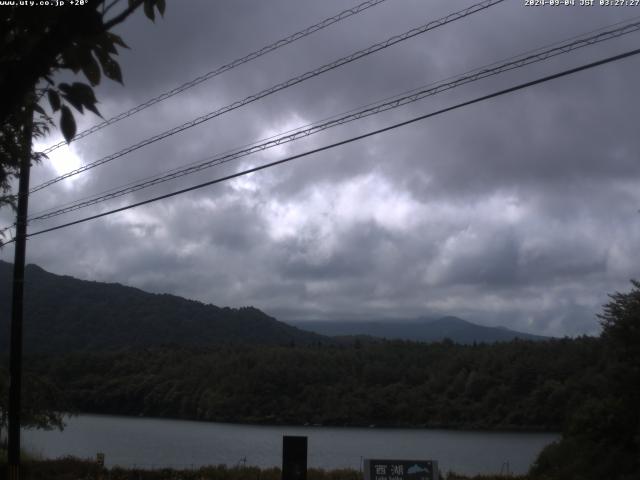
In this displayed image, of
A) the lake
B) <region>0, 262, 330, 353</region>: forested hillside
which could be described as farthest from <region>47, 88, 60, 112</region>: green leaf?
<region>0, 262, 330, 353</region>: forested hillside

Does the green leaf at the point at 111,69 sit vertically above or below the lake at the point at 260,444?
above

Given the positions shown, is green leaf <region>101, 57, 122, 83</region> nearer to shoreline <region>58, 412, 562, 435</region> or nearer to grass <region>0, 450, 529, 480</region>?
grass <region>0, 450, 529, 480</region>

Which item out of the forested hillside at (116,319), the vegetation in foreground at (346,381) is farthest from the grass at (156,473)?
the forested hillside at (116,319)

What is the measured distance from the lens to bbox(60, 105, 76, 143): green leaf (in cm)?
391

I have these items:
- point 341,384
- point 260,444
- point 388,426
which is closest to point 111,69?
point 260,444

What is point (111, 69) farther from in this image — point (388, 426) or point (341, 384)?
point (341, 384)

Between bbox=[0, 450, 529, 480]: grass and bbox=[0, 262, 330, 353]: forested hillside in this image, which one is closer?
bbox=[0, 450, 529, 480]: grass

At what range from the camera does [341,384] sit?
196 ft

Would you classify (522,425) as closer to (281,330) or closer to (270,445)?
(270,445)

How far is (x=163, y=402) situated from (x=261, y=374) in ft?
25.9

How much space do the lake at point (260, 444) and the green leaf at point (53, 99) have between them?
25.0 meters

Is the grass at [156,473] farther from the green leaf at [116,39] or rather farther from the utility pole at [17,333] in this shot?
the green leaf at [116,39]

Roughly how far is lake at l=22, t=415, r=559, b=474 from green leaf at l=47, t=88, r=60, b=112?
25.0 metres

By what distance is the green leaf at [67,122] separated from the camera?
3912mm
